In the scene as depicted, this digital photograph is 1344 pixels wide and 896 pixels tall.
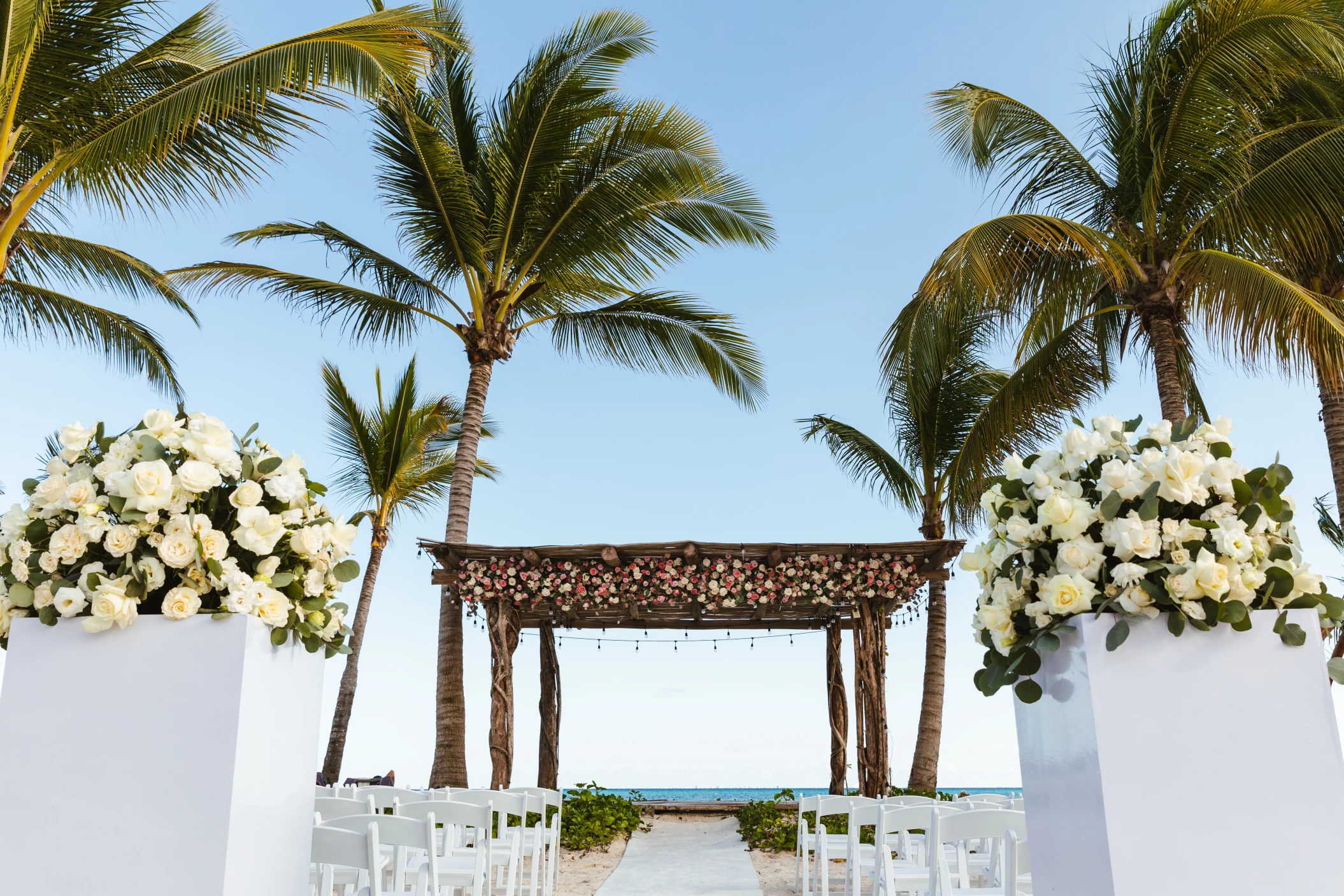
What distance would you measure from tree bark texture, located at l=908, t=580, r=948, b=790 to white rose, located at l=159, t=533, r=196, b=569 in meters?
10.1

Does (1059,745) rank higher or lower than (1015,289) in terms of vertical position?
lower

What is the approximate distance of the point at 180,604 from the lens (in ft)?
6.24

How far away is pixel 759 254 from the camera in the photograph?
35.9 feet

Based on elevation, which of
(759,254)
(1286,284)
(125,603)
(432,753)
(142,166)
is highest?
(759,254)

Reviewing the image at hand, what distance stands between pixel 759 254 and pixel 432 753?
21.6 feet

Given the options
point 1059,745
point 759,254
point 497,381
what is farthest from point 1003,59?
point 1059,745

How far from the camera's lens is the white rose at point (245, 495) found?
6.76 ft

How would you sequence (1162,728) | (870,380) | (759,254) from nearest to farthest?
(1162,728) → (759,254) → (870,380)

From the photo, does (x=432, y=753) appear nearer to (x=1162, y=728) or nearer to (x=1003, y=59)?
(x=1162, y=728)

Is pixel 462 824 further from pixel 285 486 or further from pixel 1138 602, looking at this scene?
pixel 1138 602

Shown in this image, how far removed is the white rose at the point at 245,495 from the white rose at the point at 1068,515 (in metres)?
1.69

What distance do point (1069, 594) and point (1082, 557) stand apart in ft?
0.30

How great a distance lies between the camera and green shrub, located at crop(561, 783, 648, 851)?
9211 mm

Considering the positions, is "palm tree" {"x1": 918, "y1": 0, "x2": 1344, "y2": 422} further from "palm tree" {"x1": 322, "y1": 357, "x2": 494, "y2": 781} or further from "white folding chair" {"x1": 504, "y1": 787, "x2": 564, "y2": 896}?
"palm tree" {"x1": 322, "y1": 357, "x2": 494, "y2": 781}
